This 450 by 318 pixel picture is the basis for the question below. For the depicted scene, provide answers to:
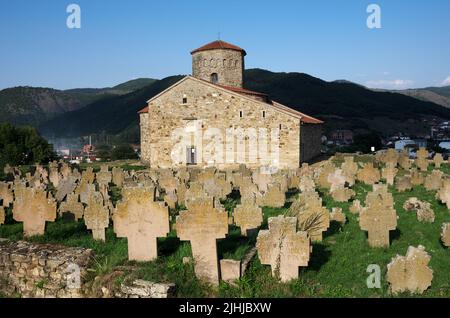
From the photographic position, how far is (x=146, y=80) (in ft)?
635

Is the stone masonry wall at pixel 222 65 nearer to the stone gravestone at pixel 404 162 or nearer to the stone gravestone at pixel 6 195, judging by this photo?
the stone gravestone at pixel 404 162

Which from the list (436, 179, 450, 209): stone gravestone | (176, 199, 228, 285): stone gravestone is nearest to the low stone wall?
(176, 199, 228, 285): stone gravestone

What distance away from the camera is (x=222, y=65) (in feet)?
112

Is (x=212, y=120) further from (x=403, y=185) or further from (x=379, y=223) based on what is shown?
(x=379, y=223)

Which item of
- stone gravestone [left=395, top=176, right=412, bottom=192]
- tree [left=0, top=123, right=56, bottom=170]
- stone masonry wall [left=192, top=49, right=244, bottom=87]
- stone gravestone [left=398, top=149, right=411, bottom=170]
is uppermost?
stone masonry wall [left=192, top=49, right=244, bottom=87]

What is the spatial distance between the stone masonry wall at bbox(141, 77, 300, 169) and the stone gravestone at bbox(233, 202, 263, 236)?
16517 millimetres

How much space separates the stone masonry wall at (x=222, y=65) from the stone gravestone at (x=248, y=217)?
25.4 metres

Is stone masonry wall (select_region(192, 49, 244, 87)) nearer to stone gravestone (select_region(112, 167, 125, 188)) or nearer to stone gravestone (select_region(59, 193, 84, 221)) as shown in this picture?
stone gravestone (select_region(112, 167, 125, 188))

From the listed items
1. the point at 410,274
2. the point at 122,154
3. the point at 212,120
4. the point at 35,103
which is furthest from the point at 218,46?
the point at 35,103

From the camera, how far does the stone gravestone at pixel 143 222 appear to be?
24.5 ft

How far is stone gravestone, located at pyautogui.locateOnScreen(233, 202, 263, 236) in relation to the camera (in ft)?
31.7

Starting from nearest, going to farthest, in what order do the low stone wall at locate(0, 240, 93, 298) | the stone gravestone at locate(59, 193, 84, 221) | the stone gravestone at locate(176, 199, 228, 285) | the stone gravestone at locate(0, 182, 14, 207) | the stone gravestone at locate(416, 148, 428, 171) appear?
1. the stone gravestone at locate(176, 199, 228, 285)
2. the low stone wall at locate(0, 240, 93, 298)
3. the stone gravestone at locate(59, 193, 84, 221)
4. the stone gravestone at locate(0, 182, 14, 207)
5. the stone gravestone at locate(416, 148, 428, 171)

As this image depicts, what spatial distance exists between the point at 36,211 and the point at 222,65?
2652cm

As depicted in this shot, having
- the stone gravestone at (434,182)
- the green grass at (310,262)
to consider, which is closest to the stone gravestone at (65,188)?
the green grass at (310,262)
